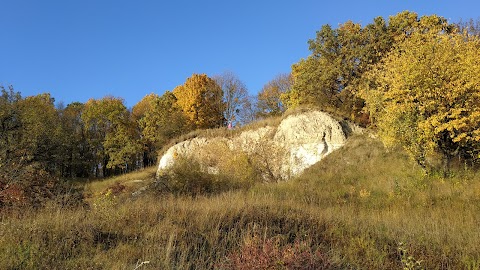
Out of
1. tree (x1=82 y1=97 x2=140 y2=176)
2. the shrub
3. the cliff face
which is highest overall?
tree (x1=82 y1=97 x2=140 y2=176)

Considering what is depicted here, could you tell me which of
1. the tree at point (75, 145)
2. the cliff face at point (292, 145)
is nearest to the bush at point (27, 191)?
the cliff face at point (292, 145)

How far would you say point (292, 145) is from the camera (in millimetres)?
27031

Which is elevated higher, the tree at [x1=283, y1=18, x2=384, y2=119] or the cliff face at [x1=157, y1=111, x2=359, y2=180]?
the tree at [x1=283, y1=18, x2=384, y2=119]

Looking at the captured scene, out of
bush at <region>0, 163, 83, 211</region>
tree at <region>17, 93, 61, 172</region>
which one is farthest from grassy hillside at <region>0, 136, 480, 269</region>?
tree at <region>17, 93, 61, 172</region>

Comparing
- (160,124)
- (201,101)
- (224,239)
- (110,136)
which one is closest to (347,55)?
(201,101)

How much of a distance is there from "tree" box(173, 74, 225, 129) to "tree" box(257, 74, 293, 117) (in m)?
6.49

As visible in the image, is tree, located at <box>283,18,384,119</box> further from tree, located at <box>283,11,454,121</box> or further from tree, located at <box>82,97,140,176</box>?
tree, located at <box>82,97,140,176</box>

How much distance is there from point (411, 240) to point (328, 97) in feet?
89.8

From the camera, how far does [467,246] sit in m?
7.12

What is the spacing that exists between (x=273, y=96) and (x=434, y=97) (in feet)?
131

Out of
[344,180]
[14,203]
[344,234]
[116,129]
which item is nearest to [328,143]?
[344,180]

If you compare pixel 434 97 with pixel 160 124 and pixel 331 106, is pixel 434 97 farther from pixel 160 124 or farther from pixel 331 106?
pixel 160 124

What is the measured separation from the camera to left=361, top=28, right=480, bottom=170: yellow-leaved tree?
14195 mm

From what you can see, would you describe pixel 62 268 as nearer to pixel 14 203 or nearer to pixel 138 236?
pixel 138 236
